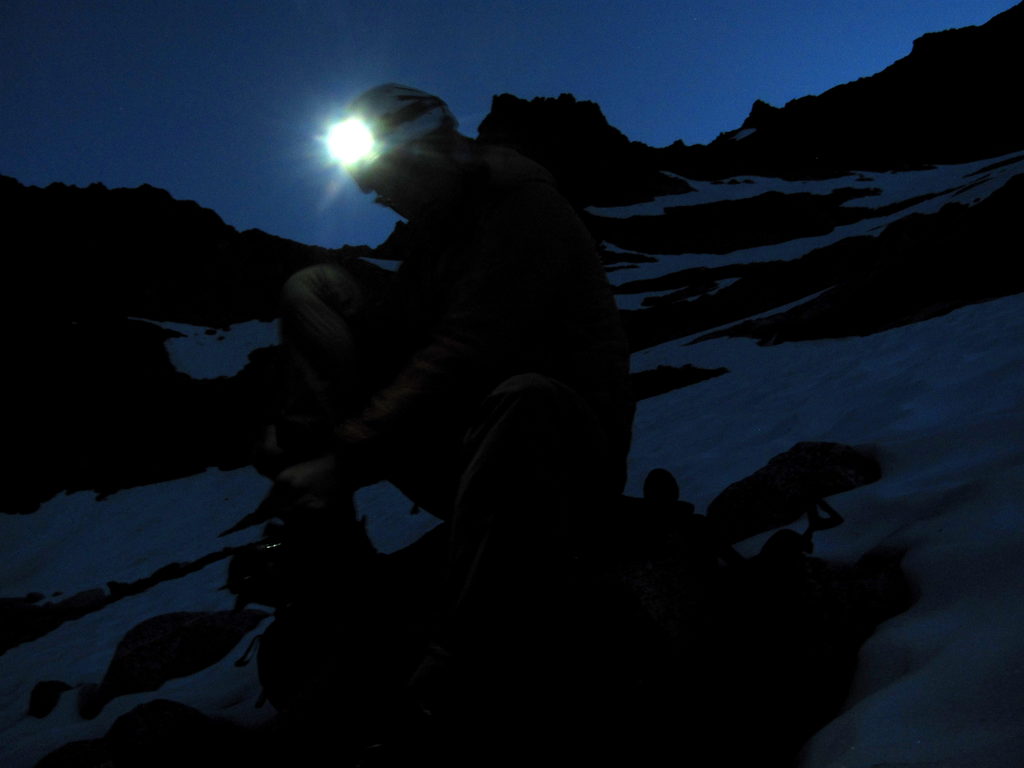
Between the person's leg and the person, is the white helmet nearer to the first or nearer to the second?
the person

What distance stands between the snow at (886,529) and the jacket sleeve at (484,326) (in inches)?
49.8

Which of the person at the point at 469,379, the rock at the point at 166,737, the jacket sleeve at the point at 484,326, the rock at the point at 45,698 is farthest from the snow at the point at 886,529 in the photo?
the jacket sleeve at the point at 484,326

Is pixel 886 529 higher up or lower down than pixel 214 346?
lower down

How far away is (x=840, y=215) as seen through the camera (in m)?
46.2

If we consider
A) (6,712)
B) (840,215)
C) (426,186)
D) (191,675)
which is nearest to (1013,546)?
(426,186)

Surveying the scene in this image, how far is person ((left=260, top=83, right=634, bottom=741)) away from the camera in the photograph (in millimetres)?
1549

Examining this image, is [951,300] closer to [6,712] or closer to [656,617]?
[656,617]

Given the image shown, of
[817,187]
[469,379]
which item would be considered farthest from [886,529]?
[817,187]

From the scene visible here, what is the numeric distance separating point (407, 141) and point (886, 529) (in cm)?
232

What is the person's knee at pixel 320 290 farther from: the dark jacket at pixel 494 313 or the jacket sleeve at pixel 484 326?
the jacket sleeve at pixel 484 326

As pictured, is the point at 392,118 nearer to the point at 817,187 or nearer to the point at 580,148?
the point at 817,187

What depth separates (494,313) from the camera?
6.15 ft

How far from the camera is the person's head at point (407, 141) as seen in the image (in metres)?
2.33

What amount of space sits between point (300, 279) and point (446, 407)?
0.79m
